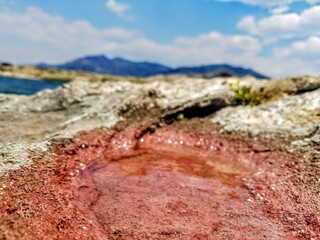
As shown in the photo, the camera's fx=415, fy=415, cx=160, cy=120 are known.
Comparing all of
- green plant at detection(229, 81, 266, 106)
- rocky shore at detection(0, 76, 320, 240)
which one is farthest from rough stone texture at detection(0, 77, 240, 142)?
green plant at detection(229, 81, 266, 106)

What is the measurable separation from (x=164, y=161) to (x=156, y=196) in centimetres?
374

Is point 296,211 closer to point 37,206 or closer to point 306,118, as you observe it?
point 37,206

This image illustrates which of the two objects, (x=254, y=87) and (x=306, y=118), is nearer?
(x=306, y=118)

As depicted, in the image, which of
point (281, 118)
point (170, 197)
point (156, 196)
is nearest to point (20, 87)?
point (281, 118)

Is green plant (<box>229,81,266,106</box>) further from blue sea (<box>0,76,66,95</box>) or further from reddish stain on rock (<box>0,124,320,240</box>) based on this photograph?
blue sea (<box>0,76,66,95</box>)

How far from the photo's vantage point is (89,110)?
19234 millimetres

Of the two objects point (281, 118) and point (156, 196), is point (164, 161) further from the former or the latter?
point (281, 118)

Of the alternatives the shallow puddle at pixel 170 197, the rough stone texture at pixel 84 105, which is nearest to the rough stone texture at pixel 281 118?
the rough stone texture at pixel 84 105

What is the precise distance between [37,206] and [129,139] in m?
8.40

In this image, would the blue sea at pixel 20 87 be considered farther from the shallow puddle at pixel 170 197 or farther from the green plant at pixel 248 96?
the shallow puddle at pixel 170 197

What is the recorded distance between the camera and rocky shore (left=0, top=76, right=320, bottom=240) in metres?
9.92

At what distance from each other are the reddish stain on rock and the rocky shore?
0.12ft

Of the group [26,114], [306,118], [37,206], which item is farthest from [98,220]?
[306,118]

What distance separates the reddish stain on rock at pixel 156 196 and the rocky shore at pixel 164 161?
4 cm
